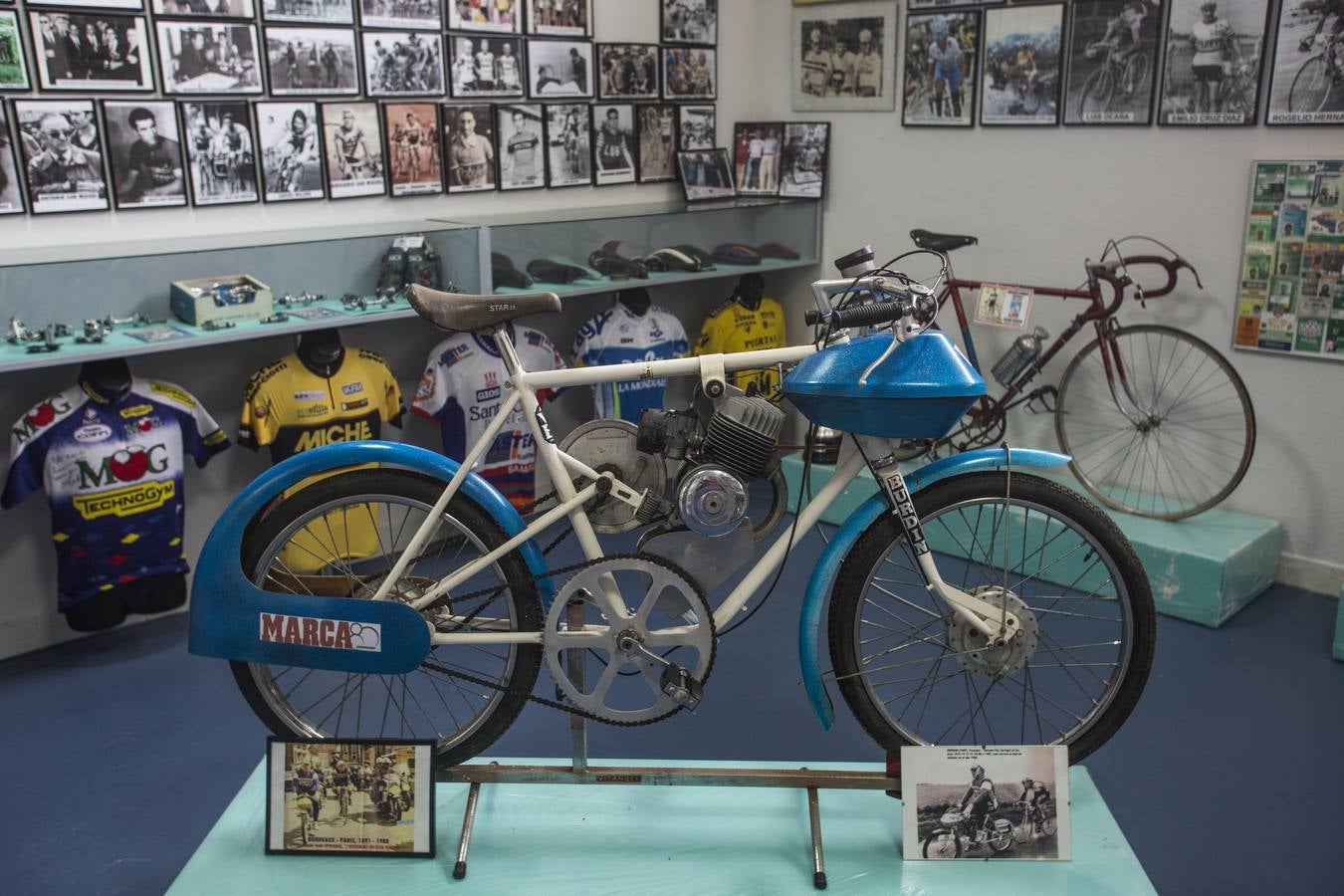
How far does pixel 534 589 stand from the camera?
2326 millimetres

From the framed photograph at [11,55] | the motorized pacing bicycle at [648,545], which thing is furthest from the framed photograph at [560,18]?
the motorized pacing bicycle at [648,545]

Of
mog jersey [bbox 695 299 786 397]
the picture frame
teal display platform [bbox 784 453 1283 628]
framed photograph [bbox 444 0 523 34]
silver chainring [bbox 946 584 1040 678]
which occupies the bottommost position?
teal display platform [bbox 784 453 1283 628]

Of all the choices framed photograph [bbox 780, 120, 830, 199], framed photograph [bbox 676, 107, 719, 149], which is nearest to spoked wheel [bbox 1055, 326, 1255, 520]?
framed photograph [bbox 780, 120, 830, 199]

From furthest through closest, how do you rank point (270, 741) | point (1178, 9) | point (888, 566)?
point (888, 566), point (1178, 9), point (270, 741)

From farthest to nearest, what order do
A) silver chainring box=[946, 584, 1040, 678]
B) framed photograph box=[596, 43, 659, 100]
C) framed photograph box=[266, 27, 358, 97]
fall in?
framed photograph box=[596, 43, 659, 100], framed photograph box=[266, 27, 358, 97], silver chainring box=[946, 584, 1040, 678]

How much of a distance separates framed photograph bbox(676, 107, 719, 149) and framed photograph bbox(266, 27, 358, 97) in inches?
60.3

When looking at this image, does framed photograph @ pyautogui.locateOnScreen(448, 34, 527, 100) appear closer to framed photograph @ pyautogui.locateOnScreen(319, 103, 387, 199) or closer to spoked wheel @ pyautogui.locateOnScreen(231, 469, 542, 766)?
framed photograph @ pyautogui.locateOnScreen(319, 103, 387, 199)

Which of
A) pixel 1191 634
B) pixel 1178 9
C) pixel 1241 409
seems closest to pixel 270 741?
pixel 1191 634

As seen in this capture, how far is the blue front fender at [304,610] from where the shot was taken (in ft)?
7.41

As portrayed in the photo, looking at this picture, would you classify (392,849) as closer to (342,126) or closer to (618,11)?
(342,126)

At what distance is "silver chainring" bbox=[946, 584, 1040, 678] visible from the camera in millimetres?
2271

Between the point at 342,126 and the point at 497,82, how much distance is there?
67 cm

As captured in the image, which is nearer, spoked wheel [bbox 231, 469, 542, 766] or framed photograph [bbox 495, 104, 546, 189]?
spoked wheel [bbox 231, 469, 542, 766]

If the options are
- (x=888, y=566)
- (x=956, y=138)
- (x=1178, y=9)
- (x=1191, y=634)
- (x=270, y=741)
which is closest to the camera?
(x=270, y=741)
